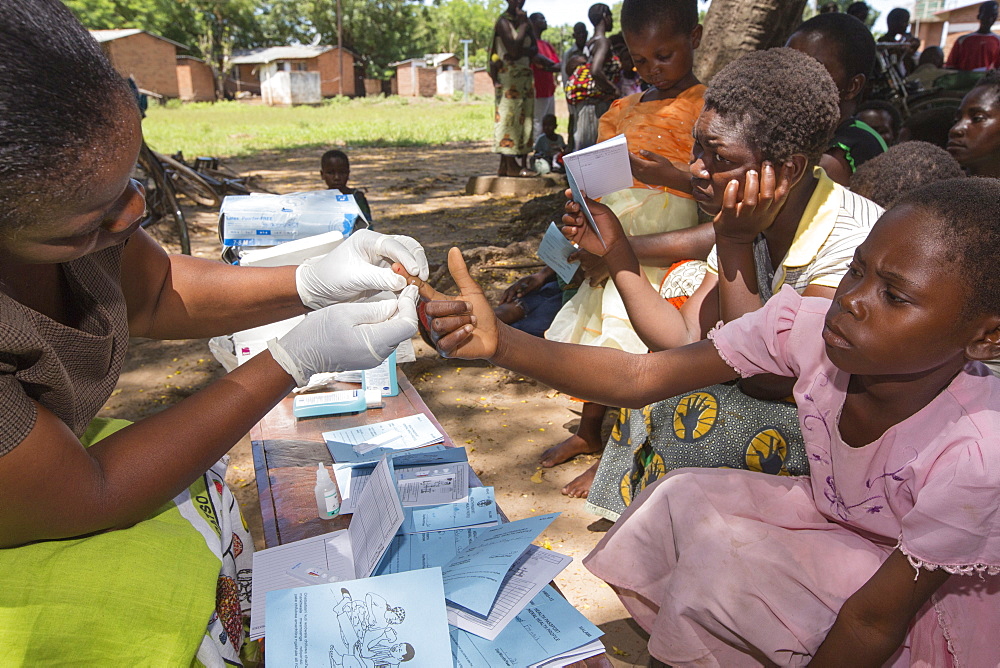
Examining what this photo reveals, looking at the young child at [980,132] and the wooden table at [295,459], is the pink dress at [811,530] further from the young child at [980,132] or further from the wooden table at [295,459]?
the young child at [980,132]

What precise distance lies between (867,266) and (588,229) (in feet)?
3.16

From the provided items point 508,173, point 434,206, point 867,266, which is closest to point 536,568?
point 867,266

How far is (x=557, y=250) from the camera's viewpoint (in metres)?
2.66

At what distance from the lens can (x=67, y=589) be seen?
114 cm

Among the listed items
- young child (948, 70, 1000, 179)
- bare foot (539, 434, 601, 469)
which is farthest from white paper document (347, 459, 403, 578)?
young child (948, 70, 1000, 179)

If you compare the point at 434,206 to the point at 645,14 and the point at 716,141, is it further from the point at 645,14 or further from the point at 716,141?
the point at 716,141

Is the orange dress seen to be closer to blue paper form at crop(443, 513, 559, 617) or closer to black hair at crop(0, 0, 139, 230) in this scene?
blue paper form at crop(443, 513, 559, 617)

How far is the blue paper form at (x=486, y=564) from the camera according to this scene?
1240 mm

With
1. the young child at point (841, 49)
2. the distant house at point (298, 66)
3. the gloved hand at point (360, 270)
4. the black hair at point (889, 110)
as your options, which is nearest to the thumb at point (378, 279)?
the gloved hand at point (360, 270)

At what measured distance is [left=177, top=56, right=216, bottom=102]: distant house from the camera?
99.2ft

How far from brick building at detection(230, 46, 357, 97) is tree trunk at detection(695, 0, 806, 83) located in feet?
102

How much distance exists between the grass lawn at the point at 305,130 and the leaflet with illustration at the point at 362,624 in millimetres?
11430

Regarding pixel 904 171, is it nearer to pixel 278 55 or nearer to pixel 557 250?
pixel 557 250

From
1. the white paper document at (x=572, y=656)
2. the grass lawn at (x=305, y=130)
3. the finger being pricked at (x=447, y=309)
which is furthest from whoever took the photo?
the grass lawn at (x=305, y=130)
